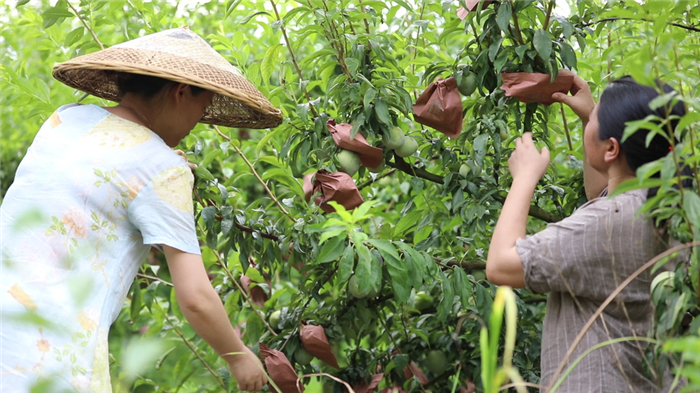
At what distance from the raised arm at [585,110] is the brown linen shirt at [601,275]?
1.26 feet

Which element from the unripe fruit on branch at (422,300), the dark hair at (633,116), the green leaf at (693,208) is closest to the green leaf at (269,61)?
the unripe fruit on branch at (422,300)

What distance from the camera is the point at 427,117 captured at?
7.18ft

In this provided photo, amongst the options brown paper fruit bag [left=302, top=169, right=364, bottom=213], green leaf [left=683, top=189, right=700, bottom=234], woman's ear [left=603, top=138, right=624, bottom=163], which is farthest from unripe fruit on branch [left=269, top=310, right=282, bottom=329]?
green leaf [left=683, top=189, right=700, bottom=234]

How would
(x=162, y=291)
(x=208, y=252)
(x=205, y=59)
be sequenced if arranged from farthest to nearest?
1. (x=162, y=291)
2. (x=208, y=252)
3. (x=205, y=59)

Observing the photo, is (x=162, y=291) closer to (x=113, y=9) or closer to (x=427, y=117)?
(x=113, y=9)

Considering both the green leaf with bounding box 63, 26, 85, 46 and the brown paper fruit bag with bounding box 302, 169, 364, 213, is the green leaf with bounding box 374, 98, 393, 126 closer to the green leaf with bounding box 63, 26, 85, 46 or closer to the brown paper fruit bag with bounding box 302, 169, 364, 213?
the brown paper fruit bag with bounding box 302, 169, 364, 213

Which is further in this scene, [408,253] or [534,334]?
[534,334]

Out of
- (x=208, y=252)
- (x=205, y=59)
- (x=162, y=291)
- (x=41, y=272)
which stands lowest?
(x=162, y=291)

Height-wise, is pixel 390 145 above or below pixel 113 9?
below

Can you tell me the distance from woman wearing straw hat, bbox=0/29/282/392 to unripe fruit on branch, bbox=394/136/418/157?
598mm

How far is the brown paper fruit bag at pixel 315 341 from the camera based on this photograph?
2.31 meters

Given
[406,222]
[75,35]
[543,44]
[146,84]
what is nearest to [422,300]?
[406,222]

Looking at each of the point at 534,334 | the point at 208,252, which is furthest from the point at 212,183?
the point at 534,334

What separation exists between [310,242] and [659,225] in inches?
37.7
